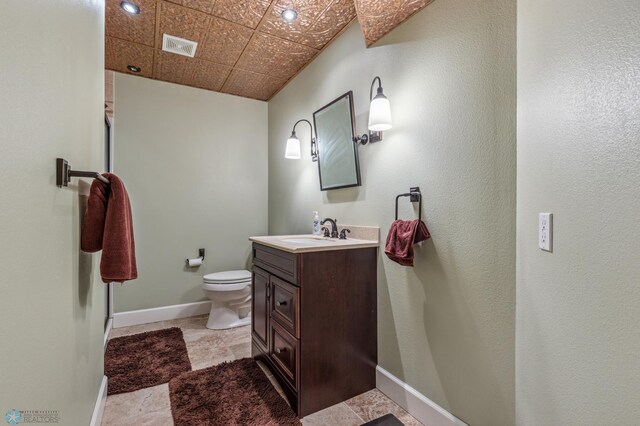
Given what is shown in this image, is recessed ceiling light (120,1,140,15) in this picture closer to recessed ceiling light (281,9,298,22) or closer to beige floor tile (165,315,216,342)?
recessed ceiling light (281,9,298,22)

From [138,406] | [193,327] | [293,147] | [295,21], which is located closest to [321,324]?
[138,406]

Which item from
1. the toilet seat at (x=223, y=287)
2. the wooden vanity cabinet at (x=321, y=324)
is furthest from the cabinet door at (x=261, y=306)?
the toilet seat at (x=223, y=287)

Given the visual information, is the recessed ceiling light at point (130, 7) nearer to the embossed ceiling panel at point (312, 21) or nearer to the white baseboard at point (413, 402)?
the embossed ceiling panel at point (312, 21)

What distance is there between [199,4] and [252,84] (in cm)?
119

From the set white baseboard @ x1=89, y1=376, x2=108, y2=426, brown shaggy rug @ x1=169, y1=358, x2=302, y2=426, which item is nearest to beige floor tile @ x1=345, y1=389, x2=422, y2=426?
brown shaggy rug @ x1=169, y1=358, x2=302, y2=426

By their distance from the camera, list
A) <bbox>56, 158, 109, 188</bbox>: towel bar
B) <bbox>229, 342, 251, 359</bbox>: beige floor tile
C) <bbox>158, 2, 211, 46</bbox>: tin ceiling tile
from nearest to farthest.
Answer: <bbox>56, 158, 109, 188</bbox>: towel bar
<bbox>158, 2, 211, 46</bbox>: tin ceiling tile
<bbox>229, 342, 251, 359</bbox>: beige floor tile

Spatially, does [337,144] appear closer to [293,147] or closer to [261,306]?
[293,147]

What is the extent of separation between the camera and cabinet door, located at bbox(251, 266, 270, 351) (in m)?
1.99

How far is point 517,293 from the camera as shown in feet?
3.72

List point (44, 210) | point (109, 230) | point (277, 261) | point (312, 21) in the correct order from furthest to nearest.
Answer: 1. point (312, 21)
2. point (277, 261)
3. point (109, 230)
4. point (44, 210)

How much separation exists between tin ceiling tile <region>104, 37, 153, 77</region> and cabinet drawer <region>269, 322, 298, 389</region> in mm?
2546

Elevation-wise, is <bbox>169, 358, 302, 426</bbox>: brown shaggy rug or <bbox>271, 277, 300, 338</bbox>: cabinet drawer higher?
<bbox>271, 277, 300, 338</bbox>: cabinet drawer

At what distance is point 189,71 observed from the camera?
9.23 feet

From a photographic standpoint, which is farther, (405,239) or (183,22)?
(183,22)
